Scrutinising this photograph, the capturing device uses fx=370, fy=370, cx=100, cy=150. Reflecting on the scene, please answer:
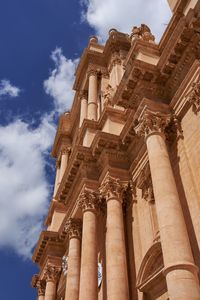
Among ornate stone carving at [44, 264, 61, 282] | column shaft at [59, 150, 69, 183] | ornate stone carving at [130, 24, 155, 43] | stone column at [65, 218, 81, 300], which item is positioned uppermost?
column shaft at [59, 150, 69, 183]

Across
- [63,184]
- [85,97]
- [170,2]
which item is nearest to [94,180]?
[63,184]

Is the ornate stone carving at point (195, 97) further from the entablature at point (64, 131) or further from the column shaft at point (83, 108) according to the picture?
the entablature at point (64, 131)

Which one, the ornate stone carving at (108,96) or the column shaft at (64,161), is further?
the column shaft at (64,161)

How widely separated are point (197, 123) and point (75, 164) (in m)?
8.25

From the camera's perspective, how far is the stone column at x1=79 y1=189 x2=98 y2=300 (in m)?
14.5

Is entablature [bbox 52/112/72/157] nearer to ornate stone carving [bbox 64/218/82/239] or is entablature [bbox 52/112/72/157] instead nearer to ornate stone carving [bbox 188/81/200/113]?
ornate stone carving [bbox 64/218/82/239]

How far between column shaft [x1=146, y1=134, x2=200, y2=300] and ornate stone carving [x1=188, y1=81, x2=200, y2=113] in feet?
5.44

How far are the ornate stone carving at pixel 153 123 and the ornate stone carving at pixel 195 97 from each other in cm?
119

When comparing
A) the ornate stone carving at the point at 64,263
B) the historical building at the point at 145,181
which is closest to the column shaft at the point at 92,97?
the historical building at the point at 145,181

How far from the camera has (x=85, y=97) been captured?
2848 cm

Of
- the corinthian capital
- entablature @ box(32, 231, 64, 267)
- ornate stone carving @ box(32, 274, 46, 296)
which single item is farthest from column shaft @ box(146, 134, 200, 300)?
ornate stone carving @ box(32, 274, 46, 296)

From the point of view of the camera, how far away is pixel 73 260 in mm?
18078

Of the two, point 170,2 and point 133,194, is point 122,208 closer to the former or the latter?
point 133,194

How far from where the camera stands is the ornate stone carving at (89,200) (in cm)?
1701
